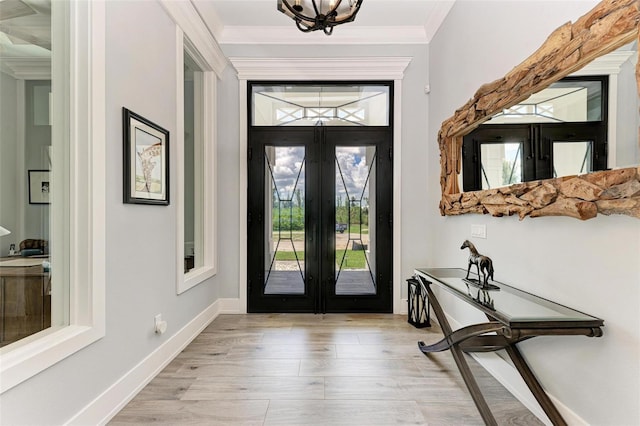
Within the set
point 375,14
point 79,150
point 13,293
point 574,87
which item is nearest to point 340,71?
point 375,14

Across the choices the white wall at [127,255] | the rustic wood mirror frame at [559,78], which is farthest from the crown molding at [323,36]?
the rustic wood mirror frame at [559,78]

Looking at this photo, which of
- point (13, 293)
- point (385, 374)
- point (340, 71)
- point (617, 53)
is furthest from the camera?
point (340, 71)

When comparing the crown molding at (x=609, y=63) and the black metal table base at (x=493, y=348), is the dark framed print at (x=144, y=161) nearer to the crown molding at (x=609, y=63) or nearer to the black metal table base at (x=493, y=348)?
the black metal table base at (x=493, y=348)

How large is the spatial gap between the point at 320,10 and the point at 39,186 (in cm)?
188

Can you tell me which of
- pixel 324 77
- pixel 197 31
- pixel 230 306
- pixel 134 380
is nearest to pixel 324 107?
pixel 324 77

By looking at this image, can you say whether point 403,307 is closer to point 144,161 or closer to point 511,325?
point 511,325

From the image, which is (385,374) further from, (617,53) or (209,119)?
(209,119)

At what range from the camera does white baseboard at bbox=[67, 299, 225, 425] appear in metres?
1.70

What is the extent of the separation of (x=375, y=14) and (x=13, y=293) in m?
3.77

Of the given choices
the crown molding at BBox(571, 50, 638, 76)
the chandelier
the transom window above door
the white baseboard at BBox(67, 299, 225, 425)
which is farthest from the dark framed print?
the crown molding at BBox(571, 50, 638, 76)

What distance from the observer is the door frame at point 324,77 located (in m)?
3.64

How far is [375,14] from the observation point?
3383 millimetres

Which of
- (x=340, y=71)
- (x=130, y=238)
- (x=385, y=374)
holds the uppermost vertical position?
(x=340, y=71)

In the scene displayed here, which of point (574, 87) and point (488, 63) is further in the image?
point (488, 63)
